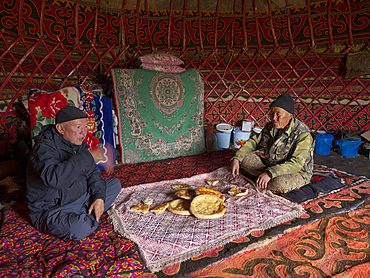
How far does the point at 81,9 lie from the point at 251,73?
2.62m

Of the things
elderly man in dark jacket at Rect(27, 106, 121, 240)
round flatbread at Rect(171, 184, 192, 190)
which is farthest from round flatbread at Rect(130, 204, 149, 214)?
round flatbread at Rect(171, 184, 192, 190)

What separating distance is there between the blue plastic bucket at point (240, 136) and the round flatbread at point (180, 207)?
2033 millimetres

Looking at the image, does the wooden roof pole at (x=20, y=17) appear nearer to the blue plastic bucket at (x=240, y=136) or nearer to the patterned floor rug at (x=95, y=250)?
the patterned floor rug at (x=95, y=250)

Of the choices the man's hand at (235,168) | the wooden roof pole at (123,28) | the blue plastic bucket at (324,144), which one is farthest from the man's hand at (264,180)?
the wooden roof pole at (123,28)

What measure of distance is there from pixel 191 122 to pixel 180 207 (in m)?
1.72

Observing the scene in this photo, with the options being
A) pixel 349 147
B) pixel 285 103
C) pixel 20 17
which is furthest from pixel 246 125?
pixel 20 17

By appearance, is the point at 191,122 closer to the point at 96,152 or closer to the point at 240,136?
the point at 240,136

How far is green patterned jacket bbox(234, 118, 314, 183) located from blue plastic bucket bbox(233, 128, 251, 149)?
136 cm

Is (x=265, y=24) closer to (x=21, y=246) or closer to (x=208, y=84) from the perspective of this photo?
(x=208, y=84)

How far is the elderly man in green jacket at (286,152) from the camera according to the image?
6.12ft

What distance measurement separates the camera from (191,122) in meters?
3.29

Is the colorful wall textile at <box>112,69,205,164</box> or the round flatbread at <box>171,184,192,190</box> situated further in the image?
the colorful wall textile at <box>112,69,205,164</box>

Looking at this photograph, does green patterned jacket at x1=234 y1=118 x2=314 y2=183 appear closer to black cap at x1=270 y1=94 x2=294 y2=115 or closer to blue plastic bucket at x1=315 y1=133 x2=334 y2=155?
black cap at x1=270 y1=94 x2=294 y2=115

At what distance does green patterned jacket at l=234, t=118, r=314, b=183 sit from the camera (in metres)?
1.87
